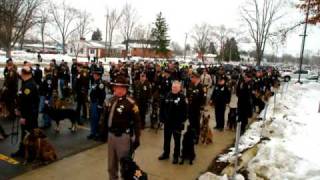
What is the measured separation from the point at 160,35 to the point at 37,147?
208ft

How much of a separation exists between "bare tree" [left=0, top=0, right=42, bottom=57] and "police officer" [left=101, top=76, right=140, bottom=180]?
2874 cm

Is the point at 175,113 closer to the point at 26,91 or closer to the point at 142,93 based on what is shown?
the point at 26,91

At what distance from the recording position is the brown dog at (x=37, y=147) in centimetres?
734

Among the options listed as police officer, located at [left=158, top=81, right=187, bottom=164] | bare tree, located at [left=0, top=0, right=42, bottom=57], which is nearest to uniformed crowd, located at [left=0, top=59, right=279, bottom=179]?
police officer, located at [left=158, top=81, right=187, bottom=164]

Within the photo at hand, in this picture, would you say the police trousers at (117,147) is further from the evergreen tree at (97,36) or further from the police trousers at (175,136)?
the evergreen tree at (97,36)

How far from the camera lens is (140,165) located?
794cm

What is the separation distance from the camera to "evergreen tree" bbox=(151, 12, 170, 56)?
2719 inches

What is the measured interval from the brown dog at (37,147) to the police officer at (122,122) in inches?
88.5

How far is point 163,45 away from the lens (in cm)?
6900

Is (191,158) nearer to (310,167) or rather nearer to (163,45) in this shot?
(310,167)

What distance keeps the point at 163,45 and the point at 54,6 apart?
20.9 meters

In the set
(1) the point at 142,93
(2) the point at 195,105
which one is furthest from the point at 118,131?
(1) the point at 142,93

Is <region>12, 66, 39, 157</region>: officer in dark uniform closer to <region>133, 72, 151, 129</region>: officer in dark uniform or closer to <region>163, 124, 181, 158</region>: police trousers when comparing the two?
<region>163, 124, 181, 158</region>: police trousers

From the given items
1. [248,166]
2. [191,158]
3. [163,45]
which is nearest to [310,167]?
[248,166]
